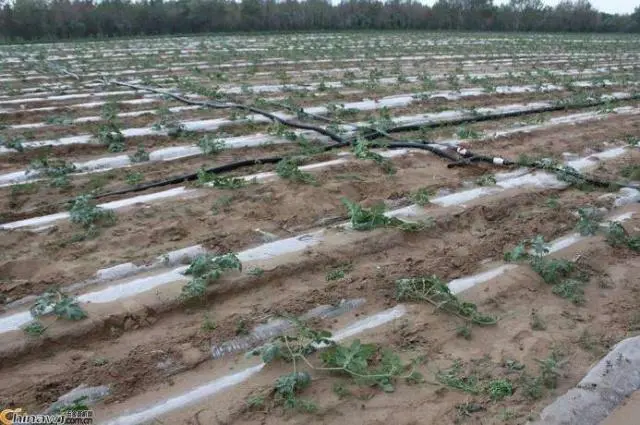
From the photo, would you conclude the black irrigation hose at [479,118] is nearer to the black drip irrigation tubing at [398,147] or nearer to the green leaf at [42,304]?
the black drip irrigation tubing at [398,147]

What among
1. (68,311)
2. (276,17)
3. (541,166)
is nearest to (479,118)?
(541,166)

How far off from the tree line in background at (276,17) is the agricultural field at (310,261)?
1871 cm

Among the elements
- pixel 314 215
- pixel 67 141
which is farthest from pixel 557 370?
pixel 67 141

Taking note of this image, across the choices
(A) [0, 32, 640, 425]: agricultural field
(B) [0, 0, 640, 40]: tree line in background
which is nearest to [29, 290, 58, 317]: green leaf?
(A) [0, 32, 640, 425]: agricultural field

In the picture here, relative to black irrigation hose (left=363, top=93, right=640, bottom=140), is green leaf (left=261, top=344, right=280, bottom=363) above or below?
below

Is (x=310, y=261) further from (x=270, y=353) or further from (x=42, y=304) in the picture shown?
(x=42, y=304)

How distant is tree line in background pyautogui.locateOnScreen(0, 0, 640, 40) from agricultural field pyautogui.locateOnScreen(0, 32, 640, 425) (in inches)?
736

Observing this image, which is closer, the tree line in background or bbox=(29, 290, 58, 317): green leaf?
bbox=(29, 290, 58, 317): green leaf

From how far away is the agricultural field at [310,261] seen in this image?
247 centimetres

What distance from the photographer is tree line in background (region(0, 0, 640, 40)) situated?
23.2 metres

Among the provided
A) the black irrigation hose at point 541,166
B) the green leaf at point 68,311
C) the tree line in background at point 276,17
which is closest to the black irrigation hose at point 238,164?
the black irrigation hose at point 541,166

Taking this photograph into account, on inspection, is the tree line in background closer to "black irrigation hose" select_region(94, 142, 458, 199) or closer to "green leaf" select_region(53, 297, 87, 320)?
"black irrigation hose" select_region(94, 142, 458, 199)

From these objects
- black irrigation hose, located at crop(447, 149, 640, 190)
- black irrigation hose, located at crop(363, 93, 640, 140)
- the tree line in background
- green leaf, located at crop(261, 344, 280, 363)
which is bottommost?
green leaf, located at crop(261, 344, 280, 363)

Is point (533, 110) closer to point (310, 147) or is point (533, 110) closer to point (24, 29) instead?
point (310, 147)
